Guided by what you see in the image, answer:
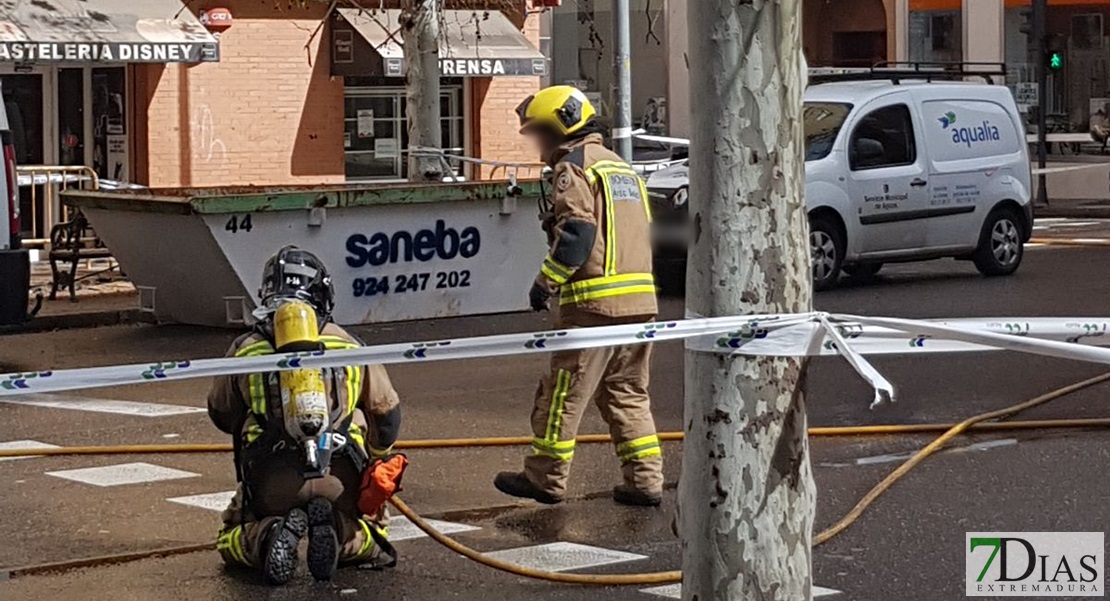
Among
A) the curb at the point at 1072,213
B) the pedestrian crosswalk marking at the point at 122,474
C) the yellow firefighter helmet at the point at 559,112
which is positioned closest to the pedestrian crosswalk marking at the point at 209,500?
the pedestrian crosswalk marking at the point at 122,474

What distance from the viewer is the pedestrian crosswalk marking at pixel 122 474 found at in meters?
8.77

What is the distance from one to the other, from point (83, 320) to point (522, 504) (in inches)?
340

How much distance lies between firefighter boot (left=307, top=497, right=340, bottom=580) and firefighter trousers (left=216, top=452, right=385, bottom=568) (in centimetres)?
7

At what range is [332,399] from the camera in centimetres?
659

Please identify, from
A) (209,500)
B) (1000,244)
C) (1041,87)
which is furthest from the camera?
(1041,87)

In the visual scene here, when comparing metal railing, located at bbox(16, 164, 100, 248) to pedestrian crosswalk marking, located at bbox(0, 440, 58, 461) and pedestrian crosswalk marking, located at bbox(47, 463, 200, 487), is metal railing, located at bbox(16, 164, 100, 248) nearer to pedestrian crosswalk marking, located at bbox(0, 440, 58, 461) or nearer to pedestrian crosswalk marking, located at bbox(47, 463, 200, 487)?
Result: pedestrian crosswalk marking, located at bbox(0, 440, 58, 461)

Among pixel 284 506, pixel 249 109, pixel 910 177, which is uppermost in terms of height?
pixel 249 109

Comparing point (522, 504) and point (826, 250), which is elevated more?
point (826, 250)

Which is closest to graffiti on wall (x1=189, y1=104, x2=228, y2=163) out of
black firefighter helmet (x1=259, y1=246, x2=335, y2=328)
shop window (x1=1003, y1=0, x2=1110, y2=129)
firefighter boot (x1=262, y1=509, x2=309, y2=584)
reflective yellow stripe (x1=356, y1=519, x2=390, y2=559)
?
shop window (x1=1003, y1=0, x2=1110, y2=129)

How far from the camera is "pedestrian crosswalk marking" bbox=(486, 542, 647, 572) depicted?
6.93m

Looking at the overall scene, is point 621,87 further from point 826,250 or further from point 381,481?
point 381,481

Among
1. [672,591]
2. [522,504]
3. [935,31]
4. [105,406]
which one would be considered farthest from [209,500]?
[935,31]

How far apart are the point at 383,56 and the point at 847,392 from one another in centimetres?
1297

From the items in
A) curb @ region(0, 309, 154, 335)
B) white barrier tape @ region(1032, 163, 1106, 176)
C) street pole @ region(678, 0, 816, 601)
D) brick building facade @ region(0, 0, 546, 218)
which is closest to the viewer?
street pole @ region(678, 0, 816, 601)
